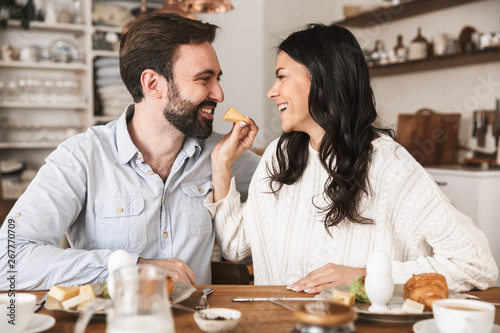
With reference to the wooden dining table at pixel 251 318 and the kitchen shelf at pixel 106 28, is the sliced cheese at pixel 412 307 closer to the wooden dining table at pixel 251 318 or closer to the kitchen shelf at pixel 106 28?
the wooden dining table at pixel 251 318

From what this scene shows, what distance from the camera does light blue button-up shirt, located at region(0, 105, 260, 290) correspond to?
1.51 metres

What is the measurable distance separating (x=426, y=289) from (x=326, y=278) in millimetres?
364

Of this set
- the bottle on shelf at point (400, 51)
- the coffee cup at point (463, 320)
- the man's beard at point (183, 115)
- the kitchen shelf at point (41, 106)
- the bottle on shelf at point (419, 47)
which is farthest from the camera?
the kitchen shelf at point (41, 106)

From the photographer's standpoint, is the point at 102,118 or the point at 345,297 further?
the point at 102,118

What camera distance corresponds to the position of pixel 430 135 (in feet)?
13.0

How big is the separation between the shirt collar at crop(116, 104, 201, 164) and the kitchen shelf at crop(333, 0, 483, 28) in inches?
115

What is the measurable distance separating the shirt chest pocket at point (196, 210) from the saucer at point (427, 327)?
0.98 meters

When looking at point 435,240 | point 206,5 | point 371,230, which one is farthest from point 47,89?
point 435,240

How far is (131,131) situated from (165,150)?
155 millimetres

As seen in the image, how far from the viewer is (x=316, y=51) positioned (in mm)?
1768

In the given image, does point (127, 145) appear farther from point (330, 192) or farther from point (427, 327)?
point (427, 327)

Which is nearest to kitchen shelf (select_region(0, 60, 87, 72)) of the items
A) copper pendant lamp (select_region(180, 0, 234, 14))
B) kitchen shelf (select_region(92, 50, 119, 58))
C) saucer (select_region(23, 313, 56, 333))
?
kitchen shelf (select_region(92, 50, 119, 58))

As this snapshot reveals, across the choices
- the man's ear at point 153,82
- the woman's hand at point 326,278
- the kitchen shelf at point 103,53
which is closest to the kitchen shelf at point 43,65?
the kitchen shelf at point 103,53

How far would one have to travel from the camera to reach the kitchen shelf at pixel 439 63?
3766mm
